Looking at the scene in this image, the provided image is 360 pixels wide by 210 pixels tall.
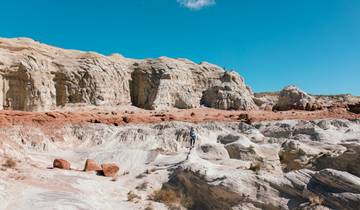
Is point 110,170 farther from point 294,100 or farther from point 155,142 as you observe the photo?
point 294,100

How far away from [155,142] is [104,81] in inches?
817

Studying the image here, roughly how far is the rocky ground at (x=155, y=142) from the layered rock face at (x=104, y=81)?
0.12 meters

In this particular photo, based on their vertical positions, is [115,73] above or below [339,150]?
above

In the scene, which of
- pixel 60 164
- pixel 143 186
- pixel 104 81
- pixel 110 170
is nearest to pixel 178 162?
pixel 143 186

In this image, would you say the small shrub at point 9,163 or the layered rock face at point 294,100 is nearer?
the small shrub at point 9,163

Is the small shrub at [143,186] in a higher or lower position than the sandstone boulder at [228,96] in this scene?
lower

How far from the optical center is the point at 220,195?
1777 cm

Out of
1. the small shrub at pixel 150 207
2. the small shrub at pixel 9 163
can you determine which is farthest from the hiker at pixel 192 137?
the small shrub at pixel 9 163

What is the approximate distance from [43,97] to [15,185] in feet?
82.8

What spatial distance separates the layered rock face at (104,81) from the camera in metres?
41.5

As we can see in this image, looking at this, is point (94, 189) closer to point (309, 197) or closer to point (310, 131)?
point (309, 197)

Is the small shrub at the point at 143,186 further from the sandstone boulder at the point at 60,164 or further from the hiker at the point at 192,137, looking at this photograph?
the hiker at the point at 192,137

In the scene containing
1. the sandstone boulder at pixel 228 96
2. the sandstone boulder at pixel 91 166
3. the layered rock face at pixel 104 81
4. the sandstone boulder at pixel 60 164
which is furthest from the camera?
the sandstone boulder at pixel 228 96

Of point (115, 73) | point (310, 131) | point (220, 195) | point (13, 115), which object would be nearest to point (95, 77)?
point (115, 73)
